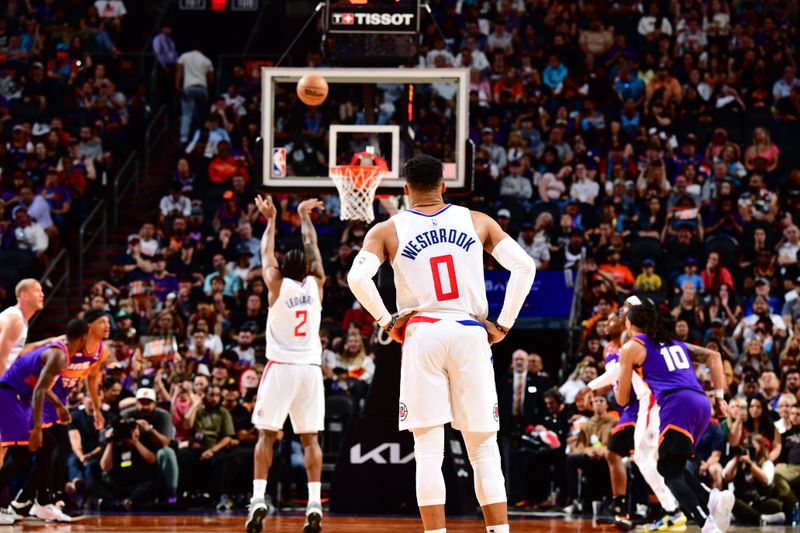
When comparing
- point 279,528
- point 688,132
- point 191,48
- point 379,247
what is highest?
point 191,48

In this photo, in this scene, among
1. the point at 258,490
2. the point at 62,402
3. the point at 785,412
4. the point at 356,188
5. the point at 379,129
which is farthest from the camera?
the point at 785,412

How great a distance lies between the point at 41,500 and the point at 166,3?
14.8m

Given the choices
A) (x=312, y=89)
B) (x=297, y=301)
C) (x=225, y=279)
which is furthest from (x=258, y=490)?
(x=225, y=279)

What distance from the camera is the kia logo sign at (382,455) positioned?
11.3 metres

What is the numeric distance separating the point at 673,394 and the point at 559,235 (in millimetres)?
7282

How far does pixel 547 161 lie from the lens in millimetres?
18547

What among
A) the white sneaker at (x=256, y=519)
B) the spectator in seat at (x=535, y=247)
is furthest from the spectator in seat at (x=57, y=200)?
the white sneaker at (x=256, y=519)

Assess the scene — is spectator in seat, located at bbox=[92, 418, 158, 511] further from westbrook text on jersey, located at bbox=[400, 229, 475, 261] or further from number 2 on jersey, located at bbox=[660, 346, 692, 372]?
westbrook text on jersey, located at bbox=[400, 229, 475, 261]

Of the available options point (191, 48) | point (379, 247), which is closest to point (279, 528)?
point (379, 247)

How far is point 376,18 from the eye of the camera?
37.3 ft

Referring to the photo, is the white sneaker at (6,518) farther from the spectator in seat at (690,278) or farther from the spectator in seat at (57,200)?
Answer: the spectator in seat at (690,278)

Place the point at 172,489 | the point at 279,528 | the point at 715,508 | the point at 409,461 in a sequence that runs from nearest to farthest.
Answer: the point at 715,508
the point at 279,528
the point at 409,461
the point at 172,489

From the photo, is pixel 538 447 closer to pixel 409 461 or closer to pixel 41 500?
pixel 409 461

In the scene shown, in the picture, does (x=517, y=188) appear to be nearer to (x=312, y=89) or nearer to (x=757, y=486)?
Result: (x=757, y=486)
